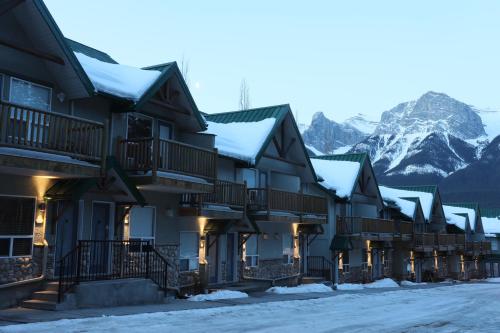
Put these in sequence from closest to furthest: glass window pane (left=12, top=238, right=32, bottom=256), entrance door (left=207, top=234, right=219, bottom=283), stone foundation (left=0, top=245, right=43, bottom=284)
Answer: stone foundation (left=0, top=245, right=43, bottom=284), glass window pane (left=12, top=238, right=32, bottom=256), entrance door (left=207, top=234, right=219, bottom=283)

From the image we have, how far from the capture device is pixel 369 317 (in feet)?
54.3

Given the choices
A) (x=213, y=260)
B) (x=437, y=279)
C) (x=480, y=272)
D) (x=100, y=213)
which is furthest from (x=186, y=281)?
(x=480, y=272)

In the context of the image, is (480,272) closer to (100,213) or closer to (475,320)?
(475,320)

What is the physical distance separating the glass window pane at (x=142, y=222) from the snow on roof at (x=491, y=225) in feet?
209

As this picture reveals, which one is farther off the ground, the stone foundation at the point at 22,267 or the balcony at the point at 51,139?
the balcony at the point at 51,139

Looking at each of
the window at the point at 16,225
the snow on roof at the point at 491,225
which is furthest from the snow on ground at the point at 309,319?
the snow on roof at the point at 491,225

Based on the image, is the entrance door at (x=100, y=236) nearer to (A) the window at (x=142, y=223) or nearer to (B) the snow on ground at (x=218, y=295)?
(A) the window at (x=142, y=223)

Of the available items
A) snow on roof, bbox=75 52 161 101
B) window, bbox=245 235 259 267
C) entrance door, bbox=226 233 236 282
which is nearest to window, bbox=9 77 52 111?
snow on roof, bbox=75 52 161 101

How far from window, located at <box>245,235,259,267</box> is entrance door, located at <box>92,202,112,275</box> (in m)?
9.24

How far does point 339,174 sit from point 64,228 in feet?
75.6

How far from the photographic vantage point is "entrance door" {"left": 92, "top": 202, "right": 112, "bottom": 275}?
17516 mm

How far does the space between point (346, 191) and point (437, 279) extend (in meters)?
22.8

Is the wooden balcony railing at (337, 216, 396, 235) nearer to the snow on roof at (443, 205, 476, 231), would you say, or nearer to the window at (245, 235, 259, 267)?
the window at (245, 235, 259, 267)

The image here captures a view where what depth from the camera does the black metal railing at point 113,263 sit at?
645 inches
